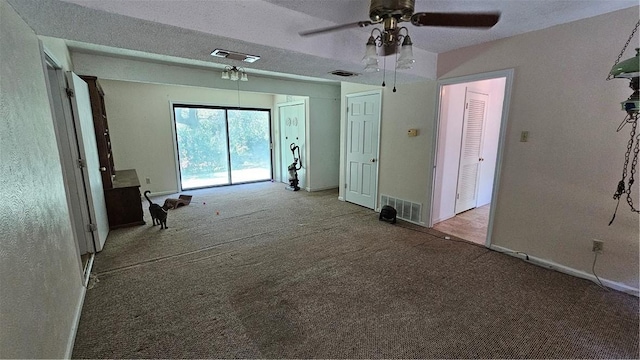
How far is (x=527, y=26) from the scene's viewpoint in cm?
247

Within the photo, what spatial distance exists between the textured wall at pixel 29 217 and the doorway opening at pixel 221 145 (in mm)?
4092

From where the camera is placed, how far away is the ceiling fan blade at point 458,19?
1.55 metres

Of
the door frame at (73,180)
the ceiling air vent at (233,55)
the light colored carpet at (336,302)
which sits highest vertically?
the ceiling air vent at (233,55)

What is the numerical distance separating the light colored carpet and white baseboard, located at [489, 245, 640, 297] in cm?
9

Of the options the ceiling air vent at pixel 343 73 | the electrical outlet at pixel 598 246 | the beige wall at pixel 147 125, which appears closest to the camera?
the electrical outlet at pixel 598 246

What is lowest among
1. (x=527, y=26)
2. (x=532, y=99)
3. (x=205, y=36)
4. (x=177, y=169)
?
(x=177, y=169)

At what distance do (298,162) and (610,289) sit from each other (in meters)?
5.17

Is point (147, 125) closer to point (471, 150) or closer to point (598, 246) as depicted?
point (471, 150)

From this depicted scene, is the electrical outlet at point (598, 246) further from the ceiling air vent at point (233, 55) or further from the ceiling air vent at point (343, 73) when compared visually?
the ceiling air vent at point (233, 55)

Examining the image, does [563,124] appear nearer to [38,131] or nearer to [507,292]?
[507,292]

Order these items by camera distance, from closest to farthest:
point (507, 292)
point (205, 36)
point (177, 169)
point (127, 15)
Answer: point (127, 15) < point (205, 36) < point (507, 292) < point (177, 169)

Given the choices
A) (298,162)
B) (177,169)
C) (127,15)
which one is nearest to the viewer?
(127,15)

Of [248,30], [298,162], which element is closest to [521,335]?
[248,30]

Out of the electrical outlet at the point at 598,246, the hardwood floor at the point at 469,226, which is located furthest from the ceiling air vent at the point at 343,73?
the electrical outlet at the point at 598,246
